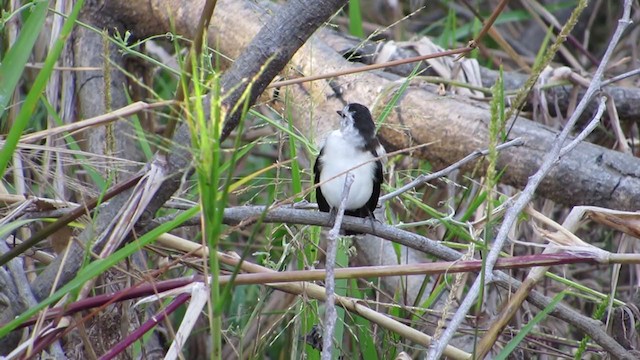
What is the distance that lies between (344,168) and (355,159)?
49 millimetres

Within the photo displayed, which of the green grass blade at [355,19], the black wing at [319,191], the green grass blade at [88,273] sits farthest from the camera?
the green grass blade at [355,19]

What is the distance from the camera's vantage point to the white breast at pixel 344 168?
9.86ft

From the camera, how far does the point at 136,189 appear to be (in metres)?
1.90

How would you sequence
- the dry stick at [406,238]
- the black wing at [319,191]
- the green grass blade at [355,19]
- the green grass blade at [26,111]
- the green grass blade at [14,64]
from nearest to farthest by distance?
the green grass blade at [26,111], the green grass blade at [14,64], the dry stick at [406,238], the black wing at [319,191], the green grass blade at [355,19]

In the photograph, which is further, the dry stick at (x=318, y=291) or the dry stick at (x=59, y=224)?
the dry stick at (x=318, y=291)

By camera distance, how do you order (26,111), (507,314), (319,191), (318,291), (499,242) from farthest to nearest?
(319,191) < (318,291) < (507,314) < (499,242) < (26,111)

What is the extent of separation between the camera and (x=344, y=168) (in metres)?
2.99

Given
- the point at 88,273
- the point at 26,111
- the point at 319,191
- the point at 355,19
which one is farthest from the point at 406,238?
the point at 355,19

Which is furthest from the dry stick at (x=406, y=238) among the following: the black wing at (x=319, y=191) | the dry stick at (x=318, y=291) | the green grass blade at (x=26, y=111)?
the black wing at (x=319, y=191)

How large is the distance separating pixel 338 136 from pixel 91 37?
1120mm

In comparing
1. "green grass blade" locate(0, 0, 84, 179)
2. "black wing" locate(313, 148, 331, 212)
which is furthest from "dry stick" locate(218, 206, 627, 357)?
"black wing" locate(313, 148, 331, 212)

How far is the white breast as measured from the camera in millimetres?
3006

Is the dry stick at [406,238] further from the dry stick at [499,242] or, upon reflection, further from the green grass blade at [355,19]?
the green grass blade at [355,19]

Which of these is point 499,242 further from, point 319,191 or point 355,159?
point 319,191
